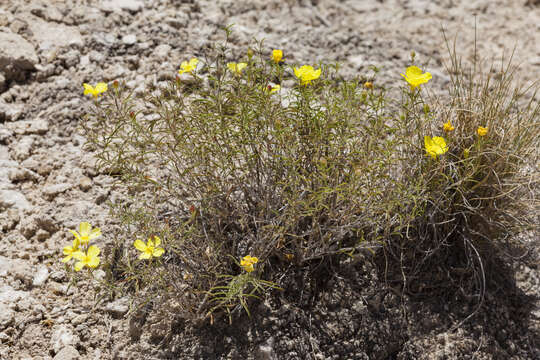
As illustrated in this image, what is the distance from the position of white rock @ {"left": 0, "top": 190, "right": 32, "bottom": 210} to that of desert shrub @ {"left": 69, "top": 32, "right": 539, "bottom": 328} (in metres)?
0.50

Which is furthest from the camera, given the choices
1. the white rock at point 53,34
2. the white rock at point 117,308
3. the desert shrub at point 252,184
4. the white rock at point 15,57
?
the white rock at point 53,34

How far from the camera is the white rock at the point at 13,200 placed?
2.38m

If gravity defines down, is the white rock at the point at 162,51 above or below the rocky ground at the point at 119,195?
above

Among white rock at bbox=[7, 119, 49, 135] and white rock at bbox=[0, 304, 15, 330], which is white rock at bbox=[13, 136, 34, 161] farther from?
white rock at bbox=[0, 304, 15, 330]

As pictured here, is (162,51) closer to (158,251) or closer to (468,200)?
(158,251)

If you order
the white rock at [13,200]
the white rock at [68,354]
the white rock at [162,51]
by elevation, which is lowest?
the white rock at [68,354]

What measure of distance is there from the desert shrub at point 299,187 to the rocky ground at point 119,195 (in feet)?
0.46

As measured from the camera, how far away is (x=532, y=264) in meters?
2.48

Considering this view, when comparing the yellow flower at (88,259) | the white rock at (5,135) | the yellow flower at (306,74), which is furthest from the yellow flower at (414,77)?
the white rock at (5,135)

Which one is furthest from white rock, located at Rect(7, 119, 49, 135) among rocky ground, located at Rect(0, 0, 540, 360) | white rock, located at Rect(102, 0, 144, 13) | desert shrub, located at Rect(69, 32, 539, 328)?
white rock, located at Rect(102, 0, 144, 13)

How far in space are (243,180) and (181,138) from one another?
360mm

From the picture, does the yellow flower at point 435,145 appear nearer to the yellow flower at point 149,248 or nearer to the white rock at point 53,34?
the yellow flower at point 149,248

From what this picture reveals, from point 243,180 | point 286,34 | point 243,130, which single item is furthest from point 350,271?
point 286,34

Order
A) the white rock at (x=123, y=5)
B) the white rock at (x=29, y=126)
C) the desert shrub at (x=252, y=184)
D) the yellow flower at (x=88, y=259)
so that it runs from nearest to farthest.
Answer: the yellow flower at (x=88, y=259), the desert shrub at (x=252, y=184), the white rock at (x=29, y=126), the white rock at (x=123, y=5)
